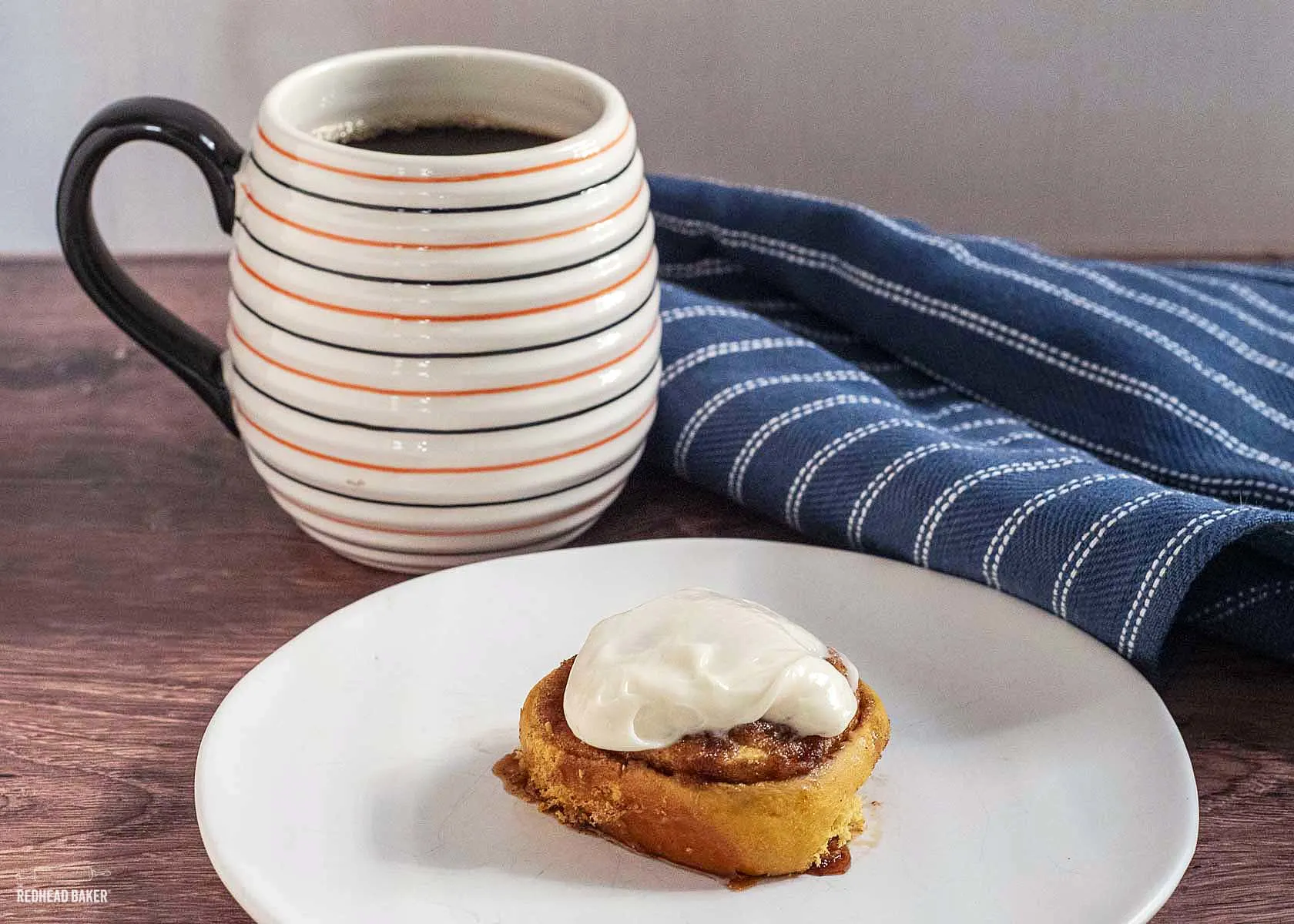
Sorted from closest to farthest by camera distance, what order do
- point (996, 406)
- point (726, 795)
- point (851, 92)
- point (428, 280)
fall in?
point (726, 795) < point (428, 280) < point (996, 406) < point (851, 92)

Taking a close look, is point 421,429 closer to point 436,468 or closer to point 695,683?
point 436,468

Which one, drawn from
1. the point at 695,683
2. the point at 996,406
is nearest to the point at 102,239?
the point at 695,683

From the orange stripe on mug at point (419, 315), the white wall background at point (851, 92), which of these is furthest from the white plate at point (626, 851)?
the white wall background at point (851, 92)

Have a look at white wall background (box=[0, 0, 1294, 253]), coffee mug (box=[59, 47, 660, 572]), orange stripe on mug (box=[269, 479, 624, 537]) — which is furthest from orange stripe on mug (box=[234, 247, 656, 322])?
white wall background (box=[0, 0, 1294, 253])

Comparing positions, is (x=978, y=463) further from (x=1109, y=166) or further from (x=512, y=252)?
(x=1109, y=166)

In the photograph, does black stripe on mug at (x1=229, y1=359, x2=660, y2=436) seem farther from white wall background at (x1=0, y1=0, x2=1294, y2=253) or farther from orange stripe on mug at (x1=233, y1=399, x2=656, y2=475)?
white wall background at (x1=0, y1=0, x2=1294, y2=253)

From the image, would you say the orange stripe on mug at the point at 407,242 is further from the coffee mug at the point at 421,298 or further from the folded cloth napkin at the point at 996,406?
the folded cloth napkin at the point at 996,406
